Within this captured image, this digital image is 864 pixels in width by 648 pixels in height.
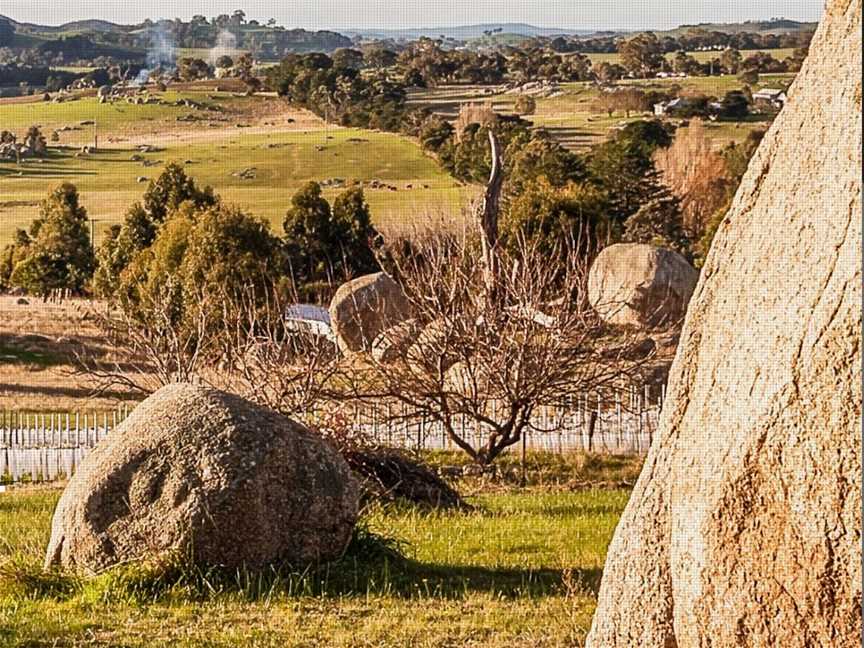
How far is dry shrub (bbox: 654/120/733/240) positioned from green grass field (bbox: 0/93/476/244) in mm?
10278

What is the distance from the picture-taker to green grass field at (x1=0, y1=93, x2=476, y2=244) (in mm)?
67125

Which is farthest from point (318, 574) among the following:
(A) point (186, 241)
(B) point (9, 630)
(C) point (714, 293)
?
(A) point (186, 241)

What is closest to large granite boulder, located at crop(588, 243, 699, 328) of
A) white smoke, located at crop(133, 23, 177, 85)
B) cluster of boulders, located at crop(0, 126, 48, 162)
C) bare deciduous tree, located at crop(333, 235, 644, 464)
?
bare deciduous tree, located at crop(333, 235, 644, 464)

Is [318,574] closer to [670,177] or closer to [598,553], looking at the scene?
[598,553]

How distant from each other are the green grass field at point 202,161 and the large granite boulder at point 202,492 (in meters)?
53.2

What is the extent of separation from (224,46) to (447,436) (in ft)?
275

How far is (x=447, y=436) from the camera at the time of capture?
1941cm

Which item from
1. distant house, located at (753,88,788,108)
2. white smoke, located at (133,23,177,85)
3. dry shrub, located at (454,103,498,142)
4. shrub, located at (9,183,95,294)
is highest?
white smoke, located at (133,23,177,85)

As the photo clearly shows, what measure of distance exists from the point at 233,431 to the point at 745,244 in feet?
15.4

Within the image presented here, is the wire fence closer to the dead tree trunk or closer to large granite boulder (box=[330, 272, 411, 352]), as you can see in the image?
the dead tree trunk

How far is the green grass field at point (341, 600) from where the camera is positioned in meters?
7.75

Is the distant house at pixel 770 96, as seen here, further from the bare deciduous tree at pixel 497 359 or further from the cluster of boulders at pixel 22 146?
the bare deciduous tree at pixel 497 359

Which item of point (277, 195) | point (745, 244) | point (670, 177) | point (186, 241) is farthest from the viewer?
point (277, 195)

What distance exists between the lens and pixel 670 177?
53.3 meters
